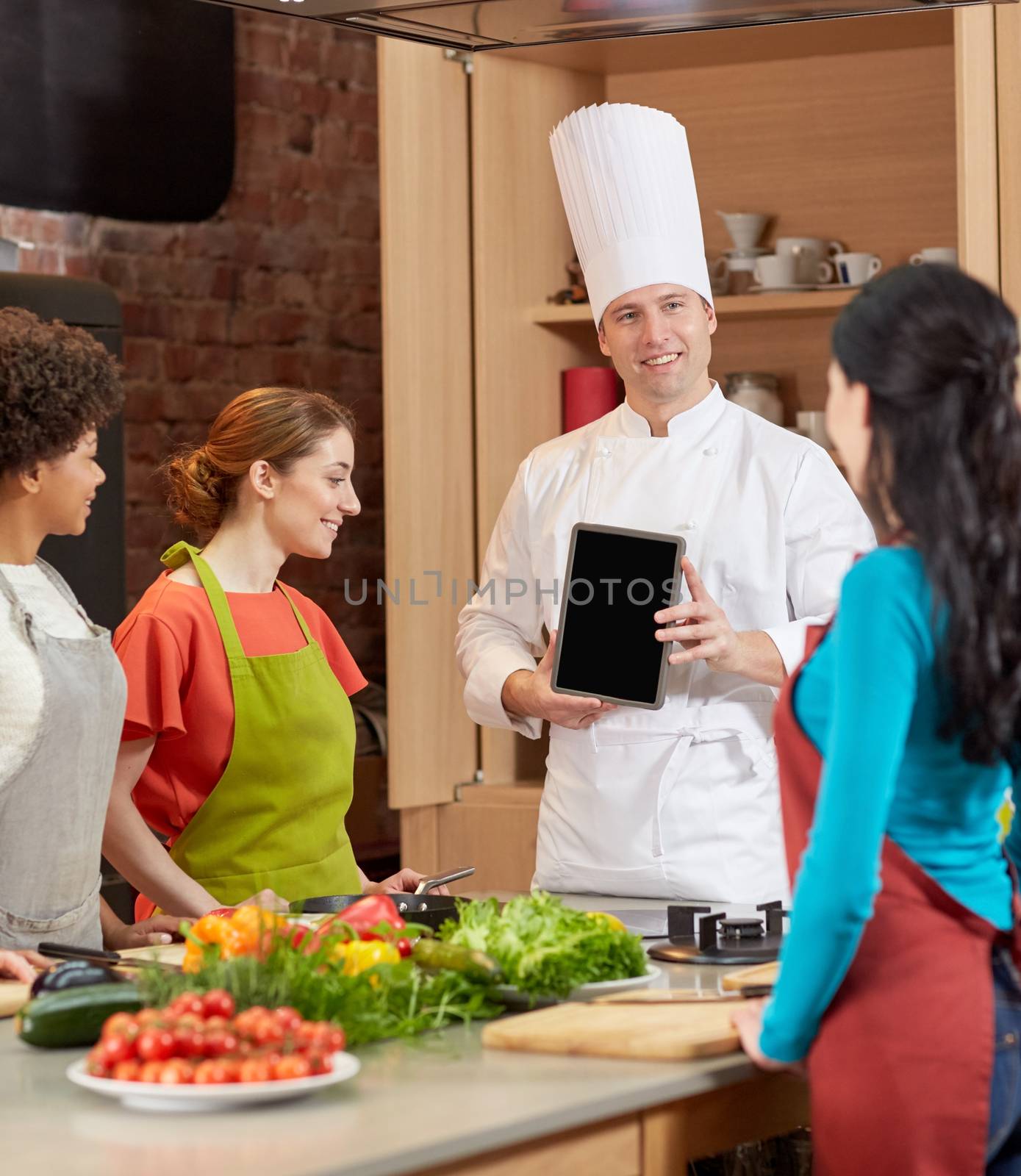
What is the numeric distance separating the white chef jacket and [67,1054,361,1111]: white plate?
1088 millimetres

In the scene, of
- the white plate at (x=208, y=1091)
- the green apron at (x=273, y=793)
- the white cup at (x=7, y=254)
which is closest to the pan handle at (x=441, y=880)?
the green apron at (x=273, y=793)

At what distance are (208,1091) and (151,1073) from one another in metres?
0.04

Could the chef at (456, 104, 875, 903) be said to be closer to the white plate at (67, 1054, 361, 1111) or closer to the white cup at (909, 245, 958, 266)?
the white cup at (909, 245, 958, 266)

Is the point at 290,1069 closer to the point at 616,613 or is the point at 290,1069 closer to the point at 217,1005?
the point at 217,1005

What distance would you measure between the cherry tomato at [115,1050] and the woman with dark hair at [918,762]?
0.45 meters

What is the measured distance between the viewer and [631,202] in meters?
2.45

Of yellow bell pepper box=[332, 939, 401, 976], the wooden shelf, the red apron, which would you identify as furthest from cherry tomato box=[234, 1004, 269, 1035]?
the wooden shelf

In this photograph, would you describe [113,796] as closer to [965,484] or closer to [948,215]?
[965,484]

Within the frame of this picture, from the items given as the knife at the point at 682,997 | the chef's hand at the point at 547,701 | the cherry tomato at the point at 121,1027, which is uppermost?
the chef's hand at the point at 547,701

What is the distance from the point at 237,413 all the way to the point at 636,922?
888mm

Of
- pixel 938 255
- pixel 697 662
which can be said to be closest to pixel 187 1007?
pixel 697 662

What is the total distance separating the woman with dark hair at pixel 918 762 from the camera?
3.84 feet

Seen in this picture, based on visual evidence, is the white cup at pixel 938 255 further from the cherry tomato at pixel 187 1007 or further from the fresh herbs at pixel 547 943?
the cherry tomato at pixel 187 1007

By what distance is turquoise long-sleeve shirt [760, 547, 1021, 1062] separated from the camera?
3.81ft
